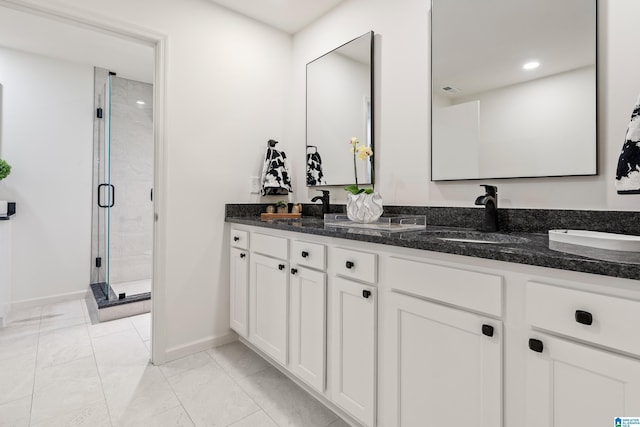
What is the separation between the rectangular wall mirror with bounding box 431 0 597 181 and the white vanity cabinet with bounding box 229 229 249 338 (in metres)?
1.29

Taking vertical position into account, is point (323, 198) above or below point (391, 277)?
above

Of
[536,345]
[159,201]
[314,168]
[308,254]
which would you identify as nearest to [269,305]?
[308,254]

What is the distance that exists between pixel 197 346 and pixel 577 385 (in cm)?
211

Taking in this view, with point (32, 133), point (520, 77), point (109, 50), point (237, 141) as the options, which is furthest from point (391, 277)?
point (32, 133)

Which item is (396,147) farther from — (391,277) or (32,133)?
(32,133)

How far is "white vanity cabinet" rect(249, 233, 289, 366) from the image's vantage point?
1728 millimetres

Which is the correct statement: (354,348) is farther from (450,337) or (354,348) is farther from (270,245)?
(270,245)

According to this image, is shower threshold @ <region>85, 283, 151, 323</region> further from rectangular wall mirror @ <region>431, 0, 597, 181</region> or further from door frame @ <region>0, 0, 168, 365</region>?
rectangular wall mirror @ <region>431, 0, 597, 181</region>

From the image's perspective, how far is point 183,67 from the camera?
83.6 inches

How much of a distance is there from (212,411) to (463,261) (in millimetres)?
1407

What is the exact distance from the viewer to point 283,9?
2.34 metres

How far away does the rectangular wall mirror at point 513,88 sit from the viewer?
126 centimetres

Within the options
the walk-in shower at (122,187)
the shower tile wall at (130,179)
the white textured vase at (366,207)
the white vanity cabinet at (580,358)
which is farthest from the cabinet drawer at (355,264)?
the shower tile wall at (130,179)

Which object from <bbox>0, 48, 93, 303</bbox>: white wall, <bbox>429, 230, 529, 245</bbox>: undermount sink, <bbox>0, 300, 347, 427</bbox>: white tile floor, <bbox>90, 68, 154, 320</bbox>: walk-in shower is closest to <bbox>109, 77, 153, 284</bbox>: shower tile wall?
<bbox>90, 68, 154, 320</bbox>: walk-in shower
